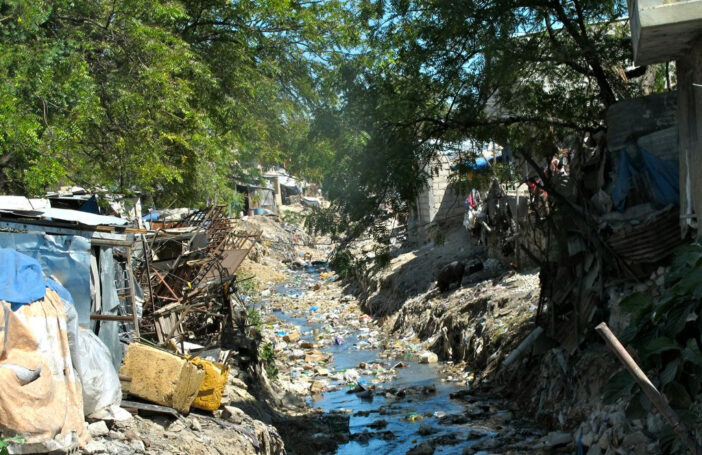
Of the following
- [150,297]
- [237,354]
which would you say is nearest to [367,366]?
[237,354]

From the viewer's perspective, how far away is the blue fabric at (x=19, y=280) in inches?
222

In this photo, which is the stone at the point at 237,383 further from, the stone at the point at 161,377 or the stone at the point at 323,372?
the stone at the point at 323,372

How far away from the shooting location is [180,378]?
24.6 feet

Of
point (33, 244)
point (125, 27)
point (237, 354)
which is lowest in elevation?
point (237, 354)

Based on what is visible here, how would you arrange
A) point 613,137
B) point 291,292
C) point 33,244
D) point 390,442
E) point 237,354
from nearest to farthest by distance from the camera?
point 33,244
point 613,137
point 390,442
point 237,354
point 291,292

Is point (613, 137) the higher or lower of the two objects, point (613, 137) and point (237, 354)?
the higher

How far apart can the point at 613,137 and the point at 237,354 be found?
6.25 metres

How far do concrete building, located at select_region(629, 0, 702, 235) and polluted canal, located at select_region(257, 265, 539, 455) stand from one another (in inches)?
157

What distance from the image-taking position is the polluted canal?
387 inches

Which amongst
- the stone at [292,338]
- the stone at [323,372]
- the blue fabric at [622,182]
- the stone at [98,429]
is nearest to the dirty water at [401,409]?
the stone at [323,372]

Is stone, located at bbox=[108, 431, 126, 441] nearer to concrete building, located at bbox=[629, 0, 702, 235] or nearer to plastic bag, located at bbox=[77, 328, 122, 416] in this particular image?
plastic bag, located at bbox=[77, 328, 122, 416]

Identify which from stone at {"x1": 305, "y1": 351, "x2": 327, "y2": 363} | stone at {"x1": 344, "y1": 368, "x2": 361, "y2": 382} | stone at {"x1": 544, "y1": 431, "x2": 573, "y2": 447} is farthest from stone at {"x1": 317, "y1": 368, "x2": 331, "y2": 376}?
stone at {"x1": 544, "y1": 431, "x2": 573, "y2": 447}

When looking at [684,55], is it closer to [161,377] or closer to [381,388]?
[161,377]

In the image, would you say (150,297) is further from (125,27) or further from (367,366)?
(367,366)
